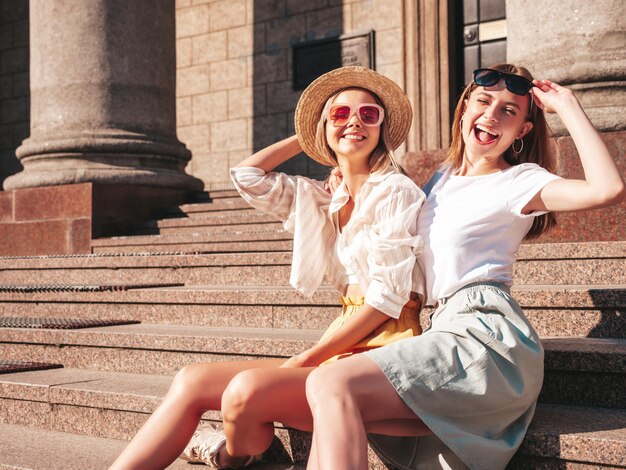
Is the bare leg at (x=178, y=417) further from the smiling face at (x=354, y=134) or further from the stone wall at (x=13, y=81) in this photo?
the stone wall at (x=13, y=81)

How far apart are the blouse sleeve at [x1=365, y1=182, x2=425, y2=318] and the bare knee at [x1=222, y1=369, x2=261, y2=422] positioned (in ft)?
1.67

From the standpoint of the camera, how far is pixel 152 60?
844 centimetres

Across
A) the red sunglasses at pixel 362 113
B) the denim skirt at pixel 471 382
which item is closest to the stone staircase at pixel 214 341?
the denim skirt at pixel 471 382

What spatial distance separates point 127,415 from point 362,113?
1.72 metres

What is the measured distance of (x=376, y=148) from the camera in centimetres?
331

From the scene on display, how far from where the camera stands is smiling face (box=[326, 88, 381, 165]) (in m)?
3.22

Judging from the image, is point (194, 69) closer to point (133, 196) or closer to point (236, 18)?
point (236, 18)

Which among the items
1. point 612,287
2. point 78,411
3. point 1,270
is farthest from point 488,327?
point 1,270

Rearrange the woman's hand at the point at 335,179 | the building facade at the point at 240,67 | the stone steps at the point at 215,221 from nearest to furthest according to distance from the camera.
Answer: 1. the woman's hand at the point at 335,179
2. the building facade at the point at 240,67
3. the stone steps at the point at 215,221

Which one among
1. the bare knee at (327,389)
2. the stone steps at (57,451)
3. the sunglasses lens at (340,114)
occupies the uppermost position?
the sunglasses lens at (340,114)

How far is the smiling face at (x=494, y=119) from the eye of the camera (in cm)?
308

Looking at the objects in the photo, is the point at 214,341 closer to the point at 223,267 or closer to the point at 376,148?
the point at 376,148

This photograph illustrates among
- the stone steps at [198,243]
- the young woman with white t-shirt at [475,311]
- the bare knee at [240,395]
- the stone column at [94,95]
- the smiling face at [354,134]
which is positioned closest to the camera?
the young woman with white t-shirt at [475,311]

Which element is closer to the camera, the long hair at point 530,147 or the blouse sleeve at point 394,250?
the blouse sleeve at point 394,250
